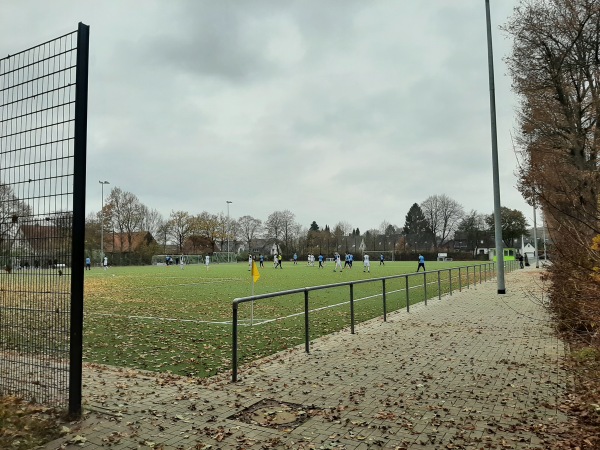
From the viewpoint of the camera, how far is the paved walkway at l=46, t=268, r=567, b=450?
4.15 m

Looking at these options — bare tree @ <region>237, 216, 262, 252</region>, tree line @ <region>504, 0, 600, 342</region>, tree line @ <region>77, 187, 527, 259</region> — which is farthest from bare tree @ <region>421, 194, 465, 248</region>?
tree line @ <region>504, 0, 600, 342</region>

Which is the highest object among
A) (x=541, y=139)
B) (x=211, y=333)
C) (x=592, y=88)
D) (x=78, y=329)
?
(x=592, y=88)

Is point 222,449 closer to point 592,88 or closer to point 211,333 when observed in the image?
point 211,333

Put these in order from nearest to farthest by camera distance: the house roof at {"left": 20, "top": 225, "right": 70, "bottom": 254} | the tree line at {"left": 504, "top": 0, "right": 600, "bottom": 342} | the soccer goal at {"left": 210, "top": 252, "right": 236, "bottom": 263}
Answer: the house roof at {"left": 20, "top": 225, "right": 70, "bottom": 254} < the tree line at {"left": 504, "top": 0, "right": 600, "bottom": 342} < the soccer goal at {"left": 210, "top": 252, "right": 236, "bottom": 263}

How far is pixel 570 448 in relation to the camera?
381 centimetres

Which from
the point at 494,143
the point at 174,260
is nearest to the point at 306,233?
the point at 174,260

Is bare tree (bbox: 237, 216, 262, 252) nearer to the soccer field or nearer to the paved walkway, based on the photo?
the soccer field

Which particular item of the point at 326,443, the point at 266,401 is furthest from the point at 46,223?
the point at 326,443

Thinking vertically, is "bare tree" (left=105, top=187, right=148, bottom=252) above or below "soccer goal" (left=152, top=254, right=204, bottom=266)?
above

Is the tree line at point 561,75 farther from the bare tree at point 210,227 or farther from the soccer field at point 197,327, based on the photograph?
the bare tree at point 210,227

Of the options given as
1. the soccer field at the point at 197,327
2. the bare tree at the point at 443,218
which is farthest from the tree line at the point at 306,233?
Result: the soccer field at the point at 197,327

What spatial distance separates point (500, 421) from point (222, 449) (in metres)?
2.57

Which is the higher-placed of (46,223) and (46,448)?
(46,223)

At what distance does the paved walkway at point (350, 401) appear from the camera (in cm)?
415
